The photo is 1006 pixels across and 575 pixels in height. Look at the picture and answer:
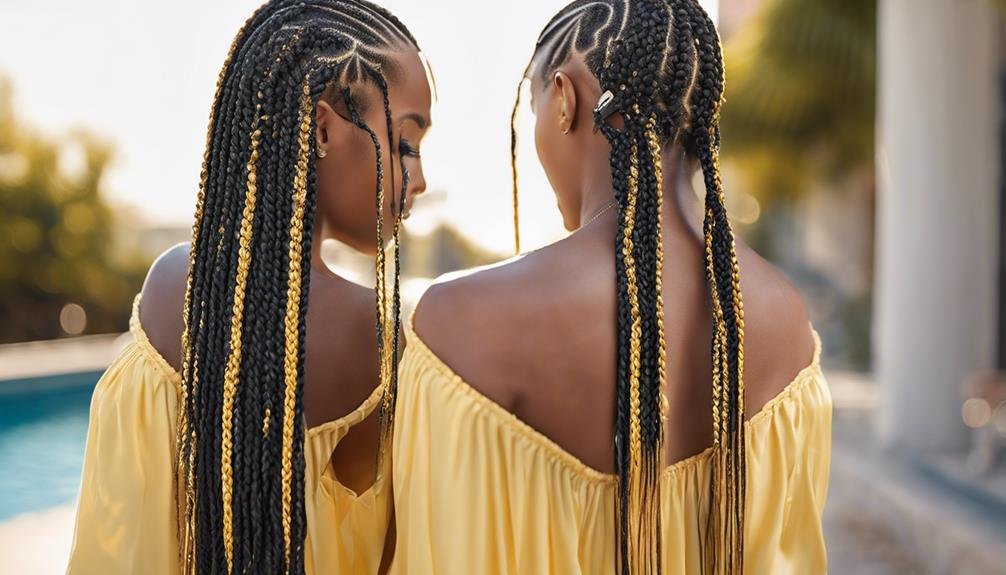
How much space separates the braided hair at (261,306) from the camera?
150cm

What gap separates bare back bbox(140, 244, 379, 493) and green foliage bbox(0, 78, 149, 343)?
42.1 feet

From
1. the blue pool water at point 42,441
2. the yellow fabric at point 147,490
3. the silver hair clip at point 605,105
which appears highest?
the silver hair clip at point 605,105

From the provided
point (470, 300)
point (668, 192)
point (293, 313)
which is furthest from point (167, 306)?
point (668, 192)

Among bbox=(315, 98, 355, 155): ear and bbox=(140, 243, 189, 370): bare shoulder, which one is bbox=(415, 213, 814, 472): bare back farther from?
bbox=(140, 243, 189, 370): bare shoulder

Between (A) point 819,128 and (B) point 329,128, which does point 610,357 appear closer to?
(B) point 329,128

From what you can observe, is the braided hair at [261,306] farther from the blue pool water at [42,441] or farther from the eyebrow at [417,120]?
the blue pool water at [42,441]

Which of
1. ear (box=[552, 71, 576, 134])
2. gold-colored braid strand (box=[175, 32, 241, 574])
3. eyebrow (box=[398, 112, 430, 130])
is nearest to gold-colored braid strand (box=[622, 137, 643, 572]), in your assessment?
ear (box=[552, 71, 576, 134])

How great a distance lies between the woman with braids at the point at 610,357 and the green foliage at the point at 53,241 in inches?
525

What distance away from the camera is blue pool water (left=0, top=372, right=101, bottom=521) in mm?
6719

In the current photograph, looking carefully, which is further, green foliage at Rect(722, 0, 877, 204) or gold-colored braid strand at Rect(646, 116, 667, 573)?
green foliage at Rect(722, 0, 877, 204)

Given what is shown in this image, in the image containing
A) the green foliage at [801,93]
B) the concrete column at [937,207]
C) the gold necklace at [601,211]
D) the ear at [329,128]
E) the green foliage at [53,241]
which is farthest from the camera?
the green foliage at [53,241]

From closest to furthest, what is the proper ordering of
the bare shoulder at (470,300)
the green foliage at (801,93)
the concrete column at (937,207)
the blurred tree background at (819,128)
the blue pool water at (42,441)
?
1. the bare shoulder at (470,300)
2. the concrete column at (937,207)
3. the blue pool water at (42,441)
4. the green foliage at (801,93)
5. the blurred tree background at (819,128)

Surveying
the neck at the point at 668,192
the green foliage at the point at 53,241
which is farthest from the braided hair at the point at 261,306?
the green foliage at the point at 53,241

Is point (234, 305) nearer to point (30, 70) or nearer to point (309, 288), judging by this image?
point (309, 288)
